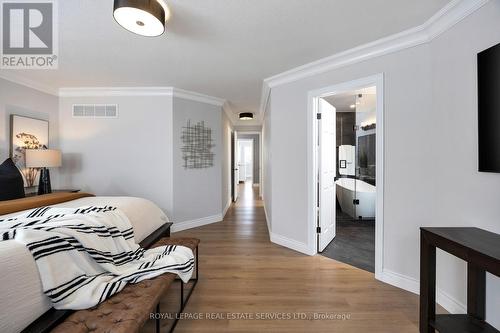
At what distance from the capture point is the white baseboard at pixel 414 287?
167 cm

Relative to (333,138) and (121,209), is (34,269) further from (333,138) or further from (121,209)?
(333,138)

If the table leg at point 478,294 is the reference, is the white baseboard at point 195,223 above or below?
below

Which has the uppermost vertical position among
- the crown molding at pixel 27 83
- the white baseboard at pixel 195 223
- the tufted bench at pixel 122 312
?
the crown molding at pixel 27 83

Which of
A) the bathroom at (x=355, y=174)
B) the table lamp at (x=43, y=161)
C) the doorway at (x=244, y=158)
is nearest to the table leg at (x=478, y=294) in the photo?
the bathroom at (x=355, y=174)

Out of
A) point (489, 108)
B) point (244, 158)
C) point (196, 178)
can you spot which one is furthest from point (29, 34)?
point (244, 158)

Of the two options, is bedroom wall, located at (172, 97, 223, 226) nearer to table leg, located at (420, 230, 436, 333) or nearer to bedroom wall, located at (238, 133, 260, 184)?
table leg, located at (420, 230, 436, 333)

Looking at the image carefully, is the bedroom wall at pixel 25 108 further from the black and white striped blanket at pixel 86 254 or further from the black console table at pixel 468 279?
the black console table at pixel 468 279

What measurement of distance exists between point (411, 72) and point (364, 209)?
9.65 feet

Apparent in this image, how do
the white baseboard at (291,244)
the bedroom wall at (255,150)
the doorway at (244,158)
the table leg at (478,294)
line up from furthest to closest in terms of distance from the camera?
1. the doorway at (244,158)
2. the bedroom wall at (255,150)
3. the white baseboard at (291,244)
4. the table leg at (478,294)

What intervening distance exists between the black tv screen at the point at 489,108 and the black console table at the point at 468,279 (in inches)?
18.4

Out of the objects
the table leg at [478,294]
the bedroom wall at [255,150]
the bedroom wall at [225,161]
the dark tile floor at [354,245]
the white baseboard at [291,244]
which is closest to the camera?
the table leg at [478,294]

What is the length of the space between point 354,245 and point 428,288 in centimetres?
168

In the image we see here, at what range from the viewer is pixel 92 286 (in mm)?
1183

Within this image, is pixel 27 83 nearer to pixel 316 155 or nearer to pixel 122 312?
pixel 122 312
